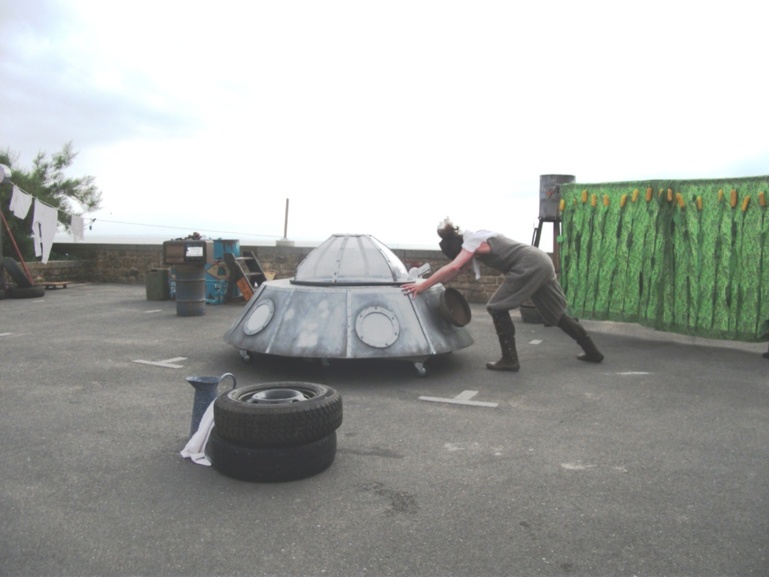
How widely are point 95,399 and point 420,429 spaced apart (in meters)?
3.04

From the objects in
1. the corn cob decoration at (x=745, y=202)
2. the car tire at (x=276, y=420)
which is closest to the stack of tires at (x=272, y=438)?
the car tire at (x=276, y=420)

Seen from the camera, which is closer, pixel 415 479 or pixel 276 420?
pixel 276 420

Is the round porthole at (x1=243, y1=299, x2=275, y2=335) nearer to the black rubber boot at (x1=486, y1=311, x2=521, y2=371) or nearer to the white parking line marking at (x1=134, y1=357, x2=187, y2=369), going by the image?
the white parking line marking at (x1=134, y1=357, x2=187, y2=369)

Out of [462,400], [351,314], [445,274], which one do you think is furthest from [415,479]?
[445,274]

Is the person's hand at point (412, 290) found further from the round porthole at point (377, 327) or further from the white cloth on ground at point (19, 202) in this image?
the white cloth on ground at point (19, 202)

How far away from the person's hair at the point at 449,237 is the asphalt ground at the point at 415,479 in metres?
1.35

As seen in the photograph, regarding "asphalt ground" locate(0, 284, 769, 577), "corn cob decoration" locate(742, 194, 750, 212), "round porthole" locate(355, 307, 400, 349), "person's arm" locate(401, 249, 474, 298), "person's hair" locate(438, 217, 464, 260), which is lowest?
"asphalt ground" locate(0, 284, 769, 577)

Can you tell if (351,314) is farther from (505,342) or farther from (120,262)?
(120,262)

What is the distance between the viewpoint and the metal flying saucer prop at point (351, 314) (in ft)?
21.9

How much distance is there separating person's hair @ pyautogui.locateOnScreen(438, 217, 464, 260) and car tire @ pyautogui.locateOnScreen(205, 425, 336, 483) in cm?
366

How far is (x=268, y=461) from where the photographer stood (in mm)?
4043

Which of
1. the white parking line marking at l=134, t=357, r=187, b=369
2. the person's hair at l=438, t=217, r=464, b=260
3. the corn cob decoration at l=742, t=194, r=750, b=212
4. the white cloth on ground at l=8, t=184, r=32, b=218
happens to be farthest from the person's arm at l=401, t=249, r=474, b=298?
the white cloth on ground at l=8, t=184, r=32, b=218

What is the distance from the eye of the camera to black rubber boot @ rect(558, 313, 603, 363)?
7.76 meters

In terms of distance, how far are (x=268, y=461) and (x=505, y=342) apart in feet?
12.8
